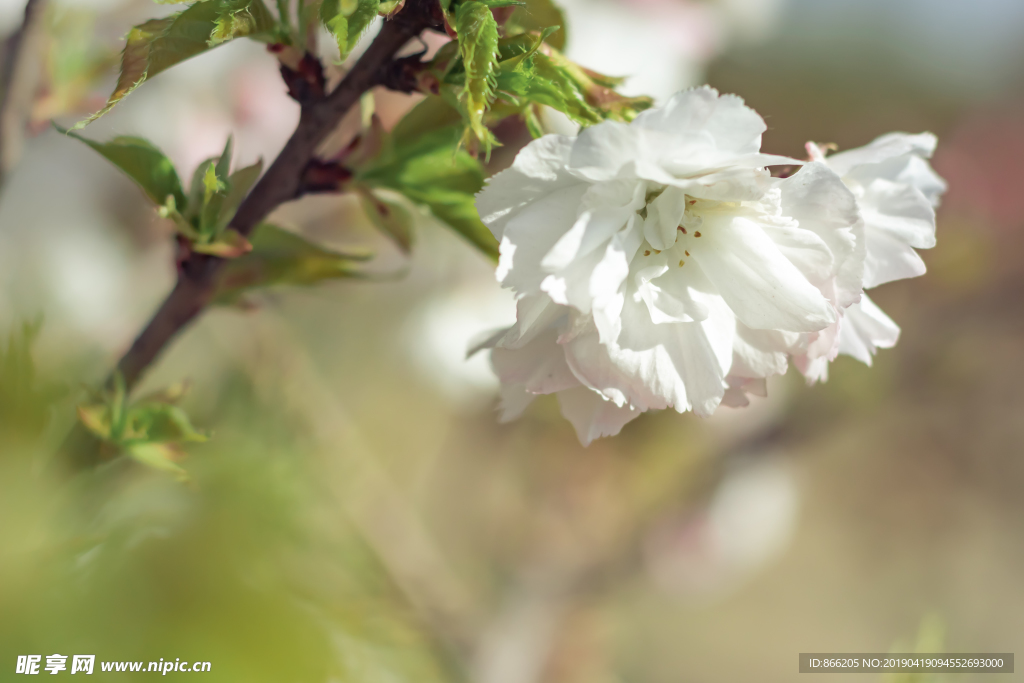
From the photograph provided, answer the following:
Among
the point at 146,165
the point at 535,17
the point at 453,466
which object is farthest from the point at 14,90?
the point at 453,466

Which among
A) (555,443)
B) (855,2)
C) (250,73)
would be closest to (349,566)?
(555,443)

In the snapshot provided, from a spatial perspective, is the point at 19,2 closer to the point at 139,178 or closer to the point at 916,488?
the point at 139,178

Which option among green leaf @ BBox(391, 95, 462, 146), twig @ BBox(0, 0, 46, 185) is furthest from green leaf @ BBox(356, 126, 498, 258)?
twig @ BBox(0, 0, 46, 185)

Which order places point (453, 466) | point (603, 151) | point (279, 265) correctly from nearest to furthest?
point (603, 151)
point (279, 265)
point (453, 466)

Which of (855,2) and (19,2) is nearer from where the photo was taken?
(19,2)

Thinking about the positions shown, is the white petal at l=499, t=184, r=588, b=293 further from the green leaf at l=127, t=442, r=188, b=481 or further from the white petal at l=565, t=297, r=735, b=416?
the green leaf at l=127, t=442, r=188, b=481

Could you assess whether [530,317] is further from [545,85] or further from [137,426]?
[137,426]
